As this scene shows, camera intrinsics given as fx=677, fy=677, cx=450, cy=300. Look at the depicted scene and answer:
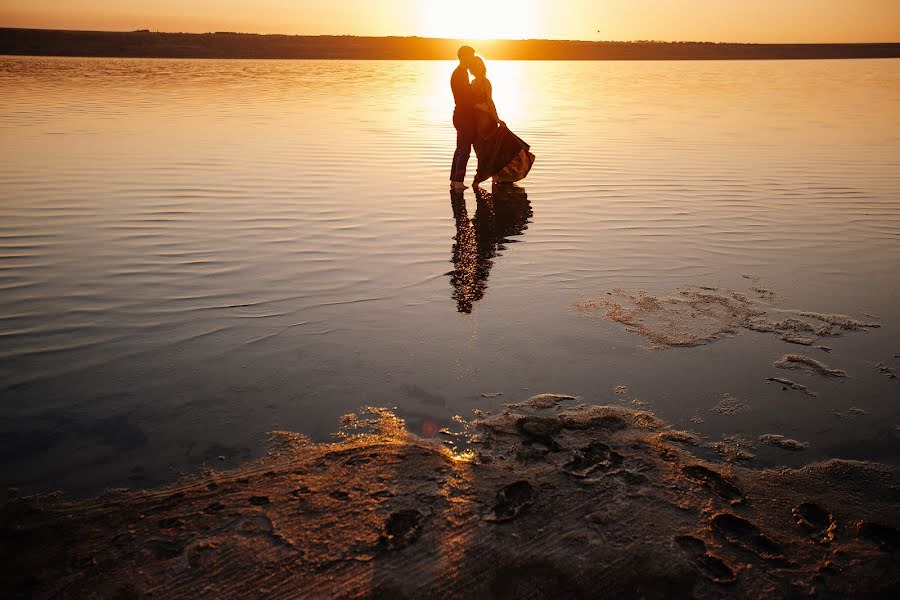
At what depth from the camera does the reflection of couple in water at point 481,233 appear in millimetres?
5648

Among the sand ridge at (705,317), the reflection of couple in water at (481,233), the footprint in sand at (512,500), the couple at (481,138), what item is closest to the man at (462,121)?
the couple at (481,138)

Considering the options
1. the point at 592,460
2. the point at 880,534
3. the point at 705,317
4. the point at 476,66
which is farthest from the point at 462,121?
the point at 880,534

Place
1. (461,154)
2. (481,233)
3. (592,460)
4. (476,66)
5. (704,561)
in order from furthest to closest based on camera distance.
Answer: (461,154), (476,66), (481,233), (592,460), (704,561)

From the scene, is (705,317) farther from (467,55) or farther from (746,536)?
(467,55)

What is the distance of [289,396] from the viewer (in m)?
3.77

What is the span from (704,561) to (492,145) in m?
8.23

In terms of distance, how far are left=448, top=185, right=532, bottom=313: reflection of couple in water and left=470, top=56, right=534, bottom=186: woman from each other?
0.25 meters

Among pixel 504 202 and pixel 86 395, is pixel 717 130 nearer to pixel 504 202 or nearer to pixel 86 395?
pixel 504 202

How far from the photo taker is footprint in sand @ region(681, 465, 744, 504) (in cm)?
290

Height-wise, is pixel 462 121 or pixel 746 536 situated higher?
pixel 462 121

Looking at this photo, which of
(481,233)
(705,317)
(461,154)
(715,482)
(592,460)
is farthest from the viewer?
(461,154)

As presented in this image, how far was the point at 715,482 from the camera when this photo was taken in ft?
9.80

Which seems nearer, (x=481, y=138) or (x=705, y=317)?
(x=705, y=317)

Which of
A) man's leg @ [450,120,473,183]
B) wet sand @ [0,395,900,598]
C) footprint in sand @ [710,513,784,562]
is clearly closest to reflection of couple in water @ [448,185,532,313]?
man's leg @ [450,120,473,183]
